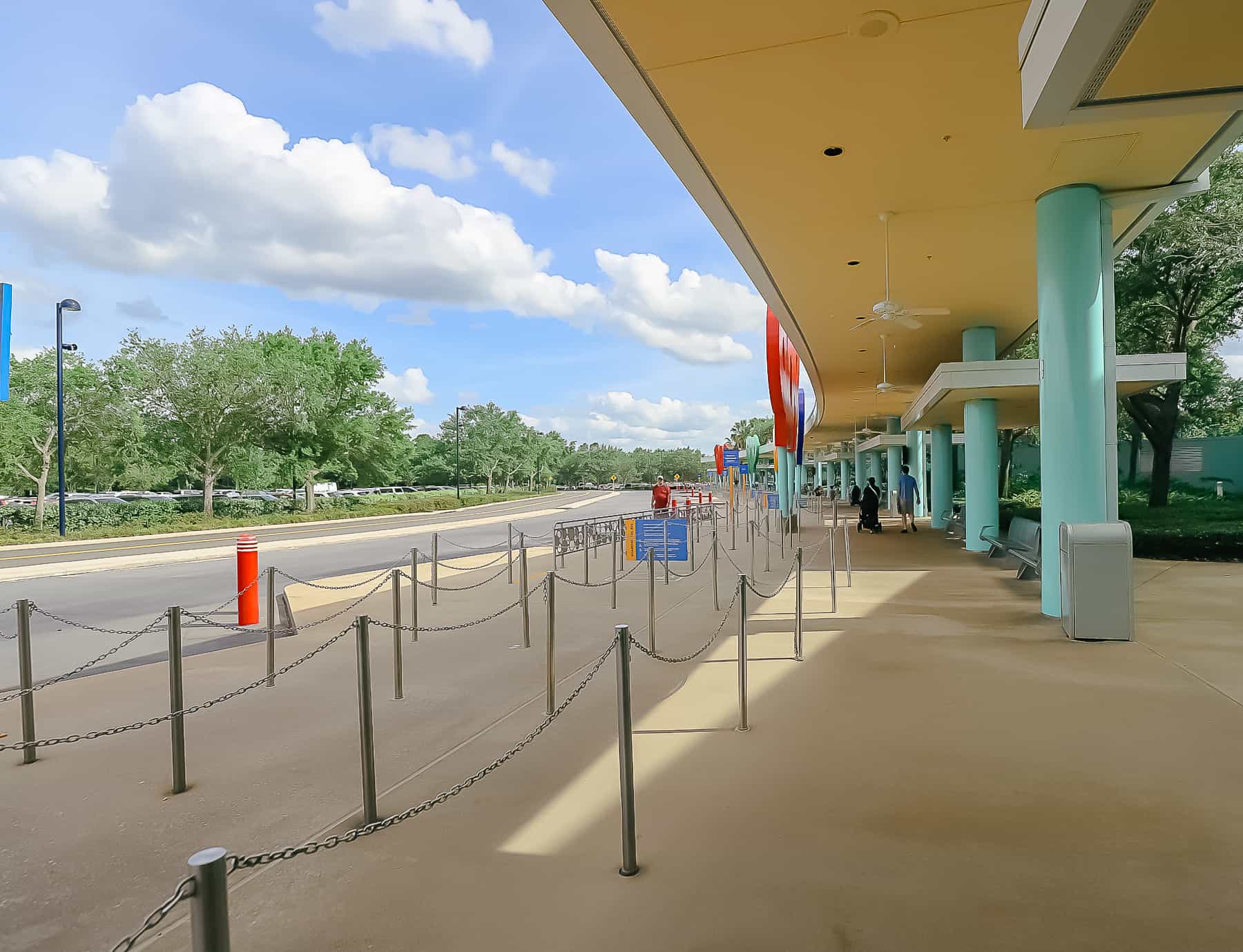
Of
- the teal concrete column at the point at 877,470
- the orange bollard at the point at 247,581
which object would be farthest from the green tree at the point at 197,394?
the teal concrete column at the point at 877,470

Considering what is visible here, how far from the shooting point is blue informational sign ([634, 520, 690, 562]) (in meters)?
13.0

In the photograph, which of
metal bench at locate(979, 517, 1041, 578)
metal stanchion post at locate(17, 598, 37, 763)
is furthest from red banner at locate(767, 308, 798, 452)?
metal stanchion post at locate(17, 598, 37, 763)

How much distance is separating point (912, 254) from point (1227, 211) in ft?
44.5

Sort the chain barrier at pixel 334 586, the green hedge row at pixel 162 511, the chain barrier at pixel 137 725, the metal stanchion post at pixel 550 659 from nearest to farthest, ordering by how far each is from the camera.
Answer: the chain barrier at pixel 137 725 < the metal stanchion post at pixel 550 659 < the chain barrier at pixel 334 586 < the green hedge row at pixel 162 511

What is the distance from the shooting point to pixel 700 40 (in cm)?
638

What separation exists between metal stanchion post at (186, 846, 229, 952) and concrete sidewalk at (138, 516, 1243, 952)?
1.51 m

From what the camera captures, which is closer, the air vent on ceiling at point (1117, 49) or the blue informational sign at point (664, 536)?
the air vent on ceiling at point (1117, 49)

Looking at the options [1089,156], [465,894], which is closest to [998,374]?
[1089,156]

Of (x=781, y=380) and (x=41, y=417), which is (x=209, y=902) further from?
(x=41, y=417)

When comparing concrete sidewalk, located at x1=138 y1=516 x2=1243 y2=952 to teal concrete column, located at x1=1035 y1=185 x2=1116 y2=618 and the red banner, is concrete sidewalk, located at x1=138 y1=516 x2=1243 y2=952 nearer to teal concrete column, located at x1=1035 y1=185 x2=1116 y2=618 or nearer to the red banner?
teal concrete column, located at x1=1035 y1=185 x2=1116 y2=618

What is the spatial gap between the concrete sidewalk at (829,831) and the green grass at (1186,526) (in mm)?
5336

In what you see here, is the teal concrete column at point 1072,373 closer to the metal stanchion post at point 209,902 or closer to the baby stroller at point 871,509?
the metal stanchion post at point 209,902

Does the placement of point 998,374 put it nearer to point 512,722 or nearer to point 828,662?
point 828,662

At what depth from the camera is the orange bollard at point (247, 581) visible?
9.65m
